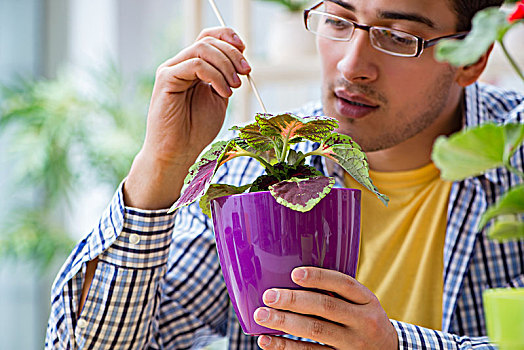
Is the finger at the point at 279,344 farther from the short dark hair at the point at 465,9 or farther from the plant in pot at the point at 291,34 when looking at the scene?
the plant in pot at the point at 291,34

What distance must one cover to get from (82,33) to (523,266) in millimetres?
2743

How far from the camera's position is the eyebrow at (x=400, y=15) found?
1043mm

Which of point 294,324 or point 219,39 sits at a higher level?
point 219,39

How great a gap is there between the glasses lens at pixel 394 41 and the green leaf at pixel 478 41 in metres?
0.68

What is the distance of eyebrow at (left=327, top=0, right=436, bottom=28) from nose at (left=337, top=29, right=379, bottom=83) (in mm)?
43

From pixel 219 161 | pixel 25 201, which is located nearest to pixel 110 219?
pixel 219 161

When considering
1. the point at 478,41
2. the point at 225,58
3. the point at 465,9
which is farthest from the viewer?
the point at 465,9

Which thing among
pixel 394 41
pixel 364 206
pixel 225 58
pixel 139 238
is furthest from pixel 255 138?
pixel 364 206

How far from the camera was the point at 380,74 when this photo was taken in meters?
1.08

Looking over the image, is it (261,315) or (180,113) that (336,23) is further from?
(261,315)

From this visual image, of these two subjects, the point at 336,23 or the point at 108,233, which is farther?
the point at 336,23

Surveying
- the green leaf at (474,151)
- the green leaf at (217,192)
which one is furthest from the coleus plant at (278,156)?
the green leaf at (474,151)

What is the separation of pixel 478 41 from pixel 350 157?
0.29m

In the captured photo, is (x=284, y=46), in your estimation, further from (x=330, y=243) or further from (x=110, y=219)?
(x=330, y=243)
